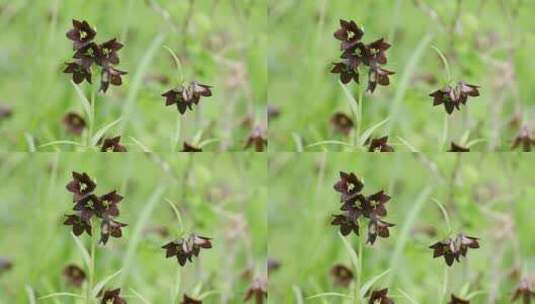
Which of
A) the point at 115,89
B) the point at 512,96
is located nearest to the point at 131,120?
the point at 115,89

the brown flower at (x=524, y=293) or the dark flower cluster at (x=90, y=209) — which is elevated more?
the dark flower cluster at (x=90, y=209)

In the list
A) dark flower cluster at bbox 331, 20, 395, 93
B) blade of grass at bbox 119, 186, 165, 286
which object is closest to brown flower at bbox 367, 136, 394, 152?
dark flower cluster at bbox 331, 20, 395, 93

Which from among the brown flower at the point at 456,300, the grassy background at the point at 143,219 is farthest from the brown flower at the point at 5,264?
the brown flower at the point at 456,300

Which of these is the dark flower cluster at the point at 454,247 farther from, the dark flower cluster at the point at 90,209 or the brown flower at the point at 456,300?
the dark flower cluster at the point at 90,209

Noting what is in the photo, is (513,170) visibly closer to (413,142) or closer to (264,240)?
(413,142)

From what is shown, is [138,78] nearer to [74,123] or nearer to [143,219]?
[74,123]

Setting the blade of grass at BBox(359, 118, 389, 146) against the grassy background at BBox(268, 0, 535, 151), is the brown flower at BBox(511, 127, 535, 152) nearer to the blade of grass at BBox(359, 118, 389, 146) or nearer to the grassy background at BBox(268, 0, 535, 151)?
the grassy background at BBox(268, 0, 535, 151)
